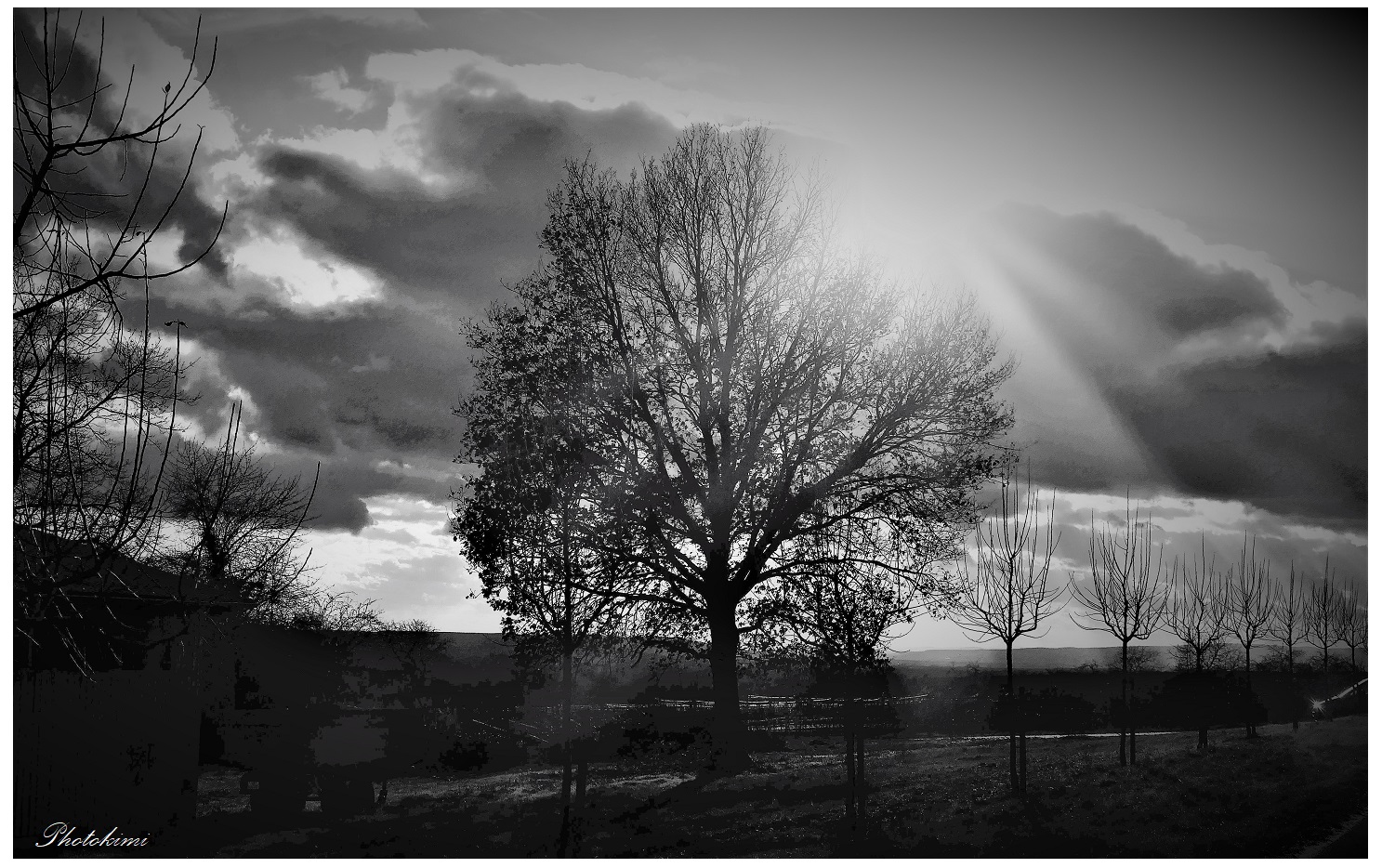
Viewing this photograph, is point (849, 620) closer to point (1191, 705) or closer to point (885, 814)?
point (885, 814)

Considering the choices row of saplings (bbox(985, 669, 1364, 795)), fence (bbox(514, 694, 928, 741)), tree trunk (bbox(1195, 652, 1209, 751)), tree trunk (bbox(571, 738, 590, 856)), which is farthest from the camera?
row of saplings (bbox(985, 669, 1364, 795))

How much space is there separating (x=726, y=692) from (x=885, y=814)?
4228mm

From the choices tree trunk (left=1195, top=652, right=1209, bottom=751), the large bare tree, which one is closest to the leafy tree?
the large bare tree

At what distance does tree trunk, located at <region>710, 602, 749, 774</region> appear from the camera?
14289mm

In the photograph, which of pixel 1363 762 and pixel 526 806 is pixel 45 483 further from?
pixel 1363 762

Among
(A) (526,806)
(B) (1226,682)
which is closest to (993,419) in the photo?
(A) (526,806)

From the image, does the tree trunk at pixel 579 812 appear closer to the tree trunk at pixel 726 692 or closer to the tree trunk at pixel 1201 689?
the tree trunk at pixel 726 692

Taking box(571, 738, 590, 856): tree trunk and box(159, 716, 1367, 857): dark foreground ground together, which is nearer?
box(159, 716, 1367, 857): dark foreground ground

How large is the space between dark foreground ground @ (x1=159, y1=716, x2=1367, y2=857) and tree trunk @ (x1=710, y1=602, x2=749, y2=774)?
0.53 m

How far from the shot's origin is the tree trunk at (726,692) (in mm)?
14289

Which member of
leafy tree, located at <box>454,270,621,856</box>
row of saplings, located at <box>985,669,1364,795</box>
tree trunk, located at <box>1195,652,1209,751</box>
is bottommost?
row of saplings, located at <box>985,669,1364,795</box>

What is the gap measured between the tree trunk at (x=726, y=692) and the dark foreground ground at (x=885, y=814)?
1.75 ft

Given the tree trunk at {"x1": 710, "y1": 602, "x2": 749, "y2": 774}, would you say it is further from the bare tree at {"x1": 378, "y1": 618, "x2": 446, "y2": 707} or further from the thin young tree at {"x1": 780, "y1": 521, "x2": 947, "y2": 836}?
the bare tree at {"x1": 378, "y1": 618, "x2": 446, "y2": 707}

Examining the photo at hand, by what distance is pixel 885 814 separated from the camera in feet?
35.5
